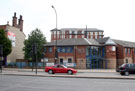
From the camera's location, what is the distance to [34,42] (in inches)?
1622

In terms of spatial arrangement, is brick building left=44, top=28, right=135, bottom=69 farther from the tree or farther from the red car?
the red car

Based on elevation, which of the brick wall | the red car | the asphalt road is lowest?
the asphalt road

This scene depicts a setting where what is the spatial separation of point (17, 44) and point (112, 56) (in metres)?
27.5

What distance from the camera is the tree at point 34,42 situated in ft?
135

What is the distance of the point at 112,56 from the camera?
3966 cm

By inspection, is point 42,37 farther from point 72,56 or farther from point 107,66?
point 107,66

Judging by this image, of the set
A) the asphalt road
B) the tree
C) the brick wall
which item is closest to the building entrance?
the brick wall

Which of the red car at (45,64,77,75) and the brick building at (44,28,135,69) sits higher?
the brick building at (44,28,135,69)

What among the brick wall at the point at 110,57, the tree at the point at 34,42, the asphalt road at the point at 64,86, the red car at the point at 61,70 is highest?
the tree at the point at 34,42

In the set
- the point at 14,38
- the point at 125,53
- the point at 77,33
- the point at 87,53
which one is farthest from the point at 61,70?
the point at 77,33

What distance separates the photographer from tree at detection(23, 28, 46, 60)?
4103 centimetres

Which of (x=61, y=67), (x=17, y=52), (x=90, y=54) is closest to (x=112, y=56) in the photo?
(x=90, y=54)

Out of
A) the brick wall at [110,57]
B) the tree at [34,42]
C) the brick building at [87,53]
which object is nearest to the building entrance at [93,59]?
the brick building at [87,53]

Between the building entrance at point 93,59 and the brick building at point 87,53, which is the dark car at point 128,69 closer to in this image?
the brick building at point 87,53
